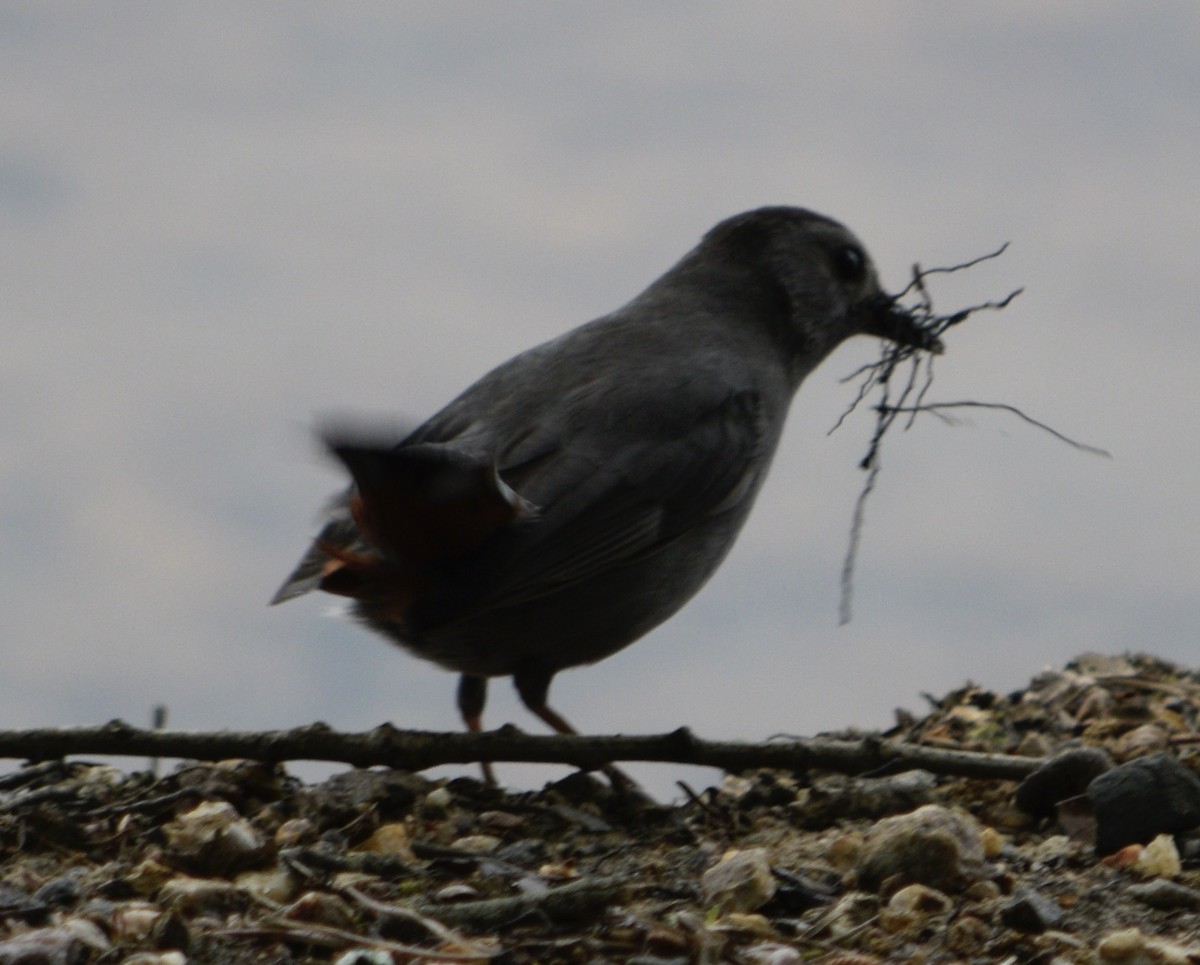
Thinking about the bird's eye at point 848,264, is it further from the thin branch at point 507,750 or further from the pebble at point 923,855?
Result: the pebble at point 923,855

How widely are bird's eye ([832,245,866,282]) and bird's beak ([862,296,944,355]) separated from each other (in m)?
0.14

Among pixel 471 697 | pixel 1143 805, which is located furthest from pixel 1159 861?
pixel 471 697

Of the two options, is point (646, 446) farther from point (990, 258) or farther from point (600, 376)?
point (990, 258)

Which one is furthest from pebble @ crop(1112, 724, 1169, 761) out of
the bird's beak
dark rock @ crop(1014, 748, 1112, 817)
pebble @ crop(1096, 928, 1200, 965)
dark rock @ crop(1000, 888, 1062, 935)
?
the bird's beak

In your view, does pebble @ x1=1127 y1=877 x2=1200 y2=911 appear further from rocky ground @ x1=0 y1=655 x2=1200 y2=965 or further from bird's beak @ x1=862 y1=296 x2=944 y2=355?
bird's beak @ x1=862 y1=296 x2=944 y2=355

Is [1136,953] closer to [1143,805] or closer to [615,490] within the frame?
[1143,805]

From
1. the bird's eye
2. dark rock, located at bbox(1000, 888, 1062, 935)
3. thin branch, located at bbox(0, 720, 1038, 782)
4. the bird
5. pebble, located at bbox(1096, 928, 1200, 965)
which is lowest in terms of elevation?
pebble, located at bbox(1096, 928, 1200, 965)

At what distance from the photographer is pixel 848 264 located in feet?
21.5

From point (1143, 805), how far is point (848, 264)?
10.4 feet

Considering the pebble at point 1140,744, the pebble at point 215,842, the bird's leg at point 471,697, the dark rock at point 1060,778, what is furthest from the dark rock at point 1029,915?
the bird's leg at point 471,697

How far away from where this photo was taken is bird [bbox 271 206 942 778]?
4.52 metres

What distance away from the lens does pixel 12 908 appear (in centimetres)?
334

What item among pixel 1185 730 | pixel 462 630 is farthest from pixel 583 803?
A: pixel 1185 730

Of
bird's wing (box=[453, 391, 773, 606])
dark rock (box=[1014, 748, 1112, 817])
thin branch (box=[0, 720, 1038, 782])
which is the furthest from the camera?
bird's wing (box=[453, 391, 773, 606])
